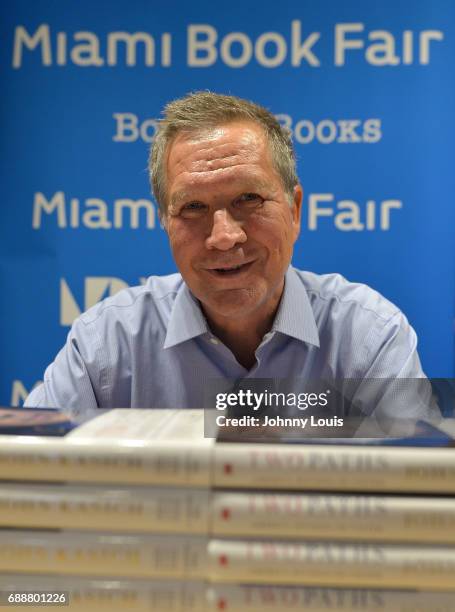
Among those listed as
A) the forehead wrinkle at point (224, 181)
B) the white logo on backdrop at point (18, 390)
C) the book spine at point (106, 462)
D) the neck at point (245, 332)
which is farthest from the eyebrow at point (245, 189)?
the white logo on backdrop at point (18, 390)

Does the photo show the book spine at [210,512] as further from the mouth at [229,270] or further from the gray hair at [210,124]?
the gray hair at [210,124]

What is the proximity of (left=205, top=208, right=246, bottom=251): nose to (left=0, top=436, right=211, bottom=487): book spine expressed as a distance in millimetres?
804

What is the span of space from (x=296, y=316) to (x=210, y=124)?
0.45 meters

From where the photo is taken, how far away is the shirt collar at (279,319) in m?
1.28

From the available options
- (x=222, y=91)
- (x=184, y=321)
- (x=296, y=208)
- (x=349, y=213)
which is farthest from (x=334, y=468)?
(x=222, y=91)

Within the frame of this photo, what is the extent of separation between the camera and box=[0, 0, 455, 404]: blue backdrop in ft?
6.84

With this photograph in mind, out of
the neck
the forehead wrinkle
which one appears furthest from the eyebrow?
the neck

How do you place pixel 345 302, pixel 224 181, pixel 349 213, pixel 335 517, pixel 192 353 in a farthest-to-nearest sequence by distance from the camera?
pixel 349 213 → pixel 345 302 → pixel 192 353 → pixel 224 181 → pixel 335 517

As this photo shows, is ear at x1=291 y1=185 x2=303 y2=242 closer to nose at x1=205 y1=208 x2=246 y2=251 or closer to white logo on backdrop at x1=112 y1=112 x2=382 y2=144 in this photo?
nose at x1=205 y1=208 x2=246 y2=251

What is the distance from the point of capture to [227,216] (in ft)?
3.85

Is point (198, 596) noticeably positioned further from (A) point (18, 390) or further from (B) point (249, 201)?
(A) point (18, 390)

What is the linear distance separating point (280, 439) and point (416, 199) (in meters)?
1.85

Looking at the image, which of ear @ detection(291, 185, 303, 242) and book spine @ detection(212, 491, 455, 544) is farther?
ear @ detection(291, 185, 303, 242)

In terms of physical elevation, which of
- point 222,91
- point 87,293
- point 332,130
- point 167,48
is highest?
point 167,48
